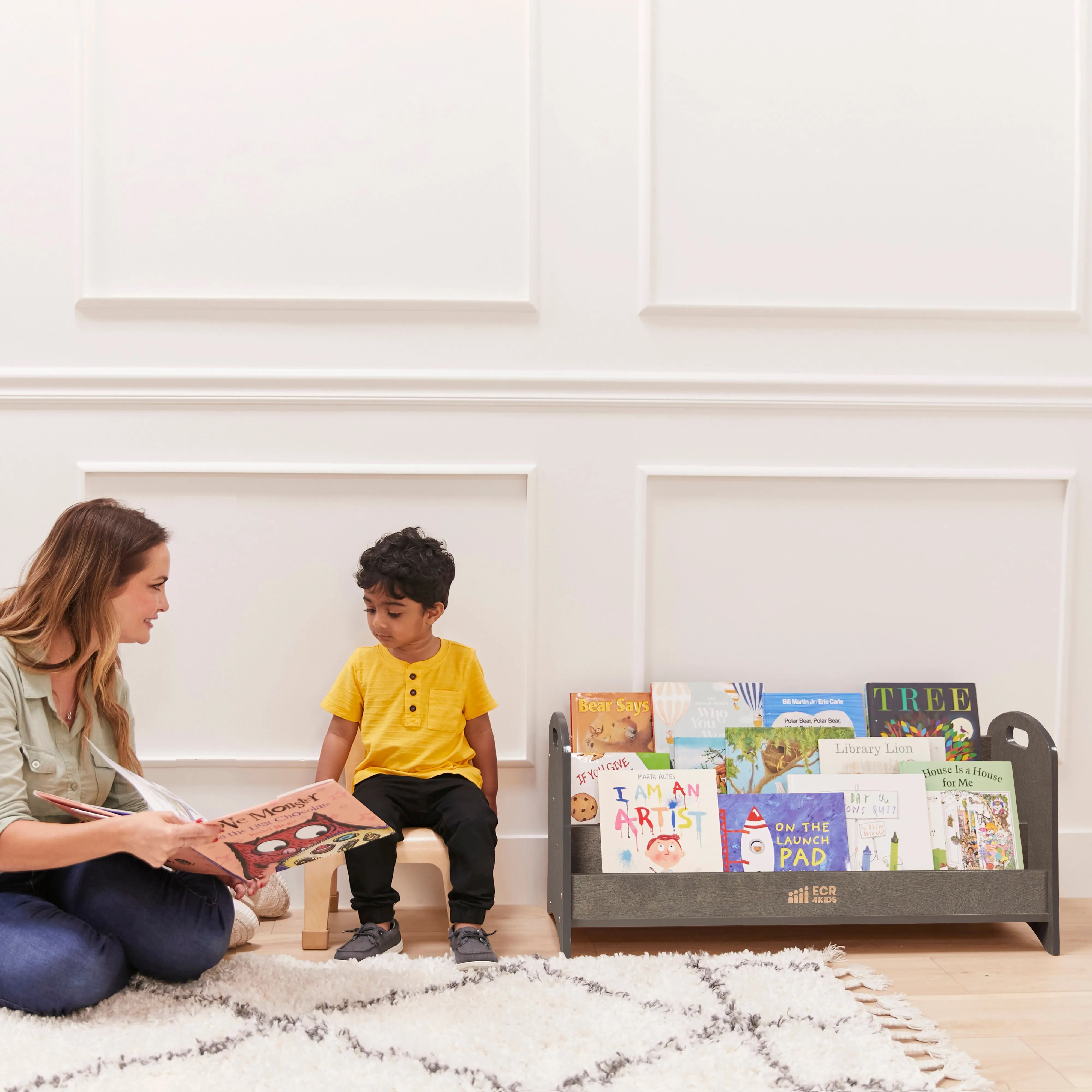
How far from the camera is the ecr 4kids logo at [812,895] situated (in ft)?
5.34

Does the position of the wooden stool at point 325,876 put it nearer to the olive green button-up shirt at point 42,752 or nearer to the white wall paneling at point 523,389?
the olive green button-up shirt at point 42,752

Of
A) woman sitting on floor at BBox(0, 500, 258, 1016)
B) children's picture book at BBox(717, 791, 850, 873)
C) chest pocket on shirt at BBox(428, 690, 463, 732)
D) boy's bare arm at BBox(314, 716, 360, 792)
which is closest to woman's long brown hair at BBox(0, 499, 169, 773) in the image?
woman sitting on floor at BBox(0, 500, 258, 1016)

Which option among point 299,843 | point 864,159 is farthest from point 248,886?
point 864,159

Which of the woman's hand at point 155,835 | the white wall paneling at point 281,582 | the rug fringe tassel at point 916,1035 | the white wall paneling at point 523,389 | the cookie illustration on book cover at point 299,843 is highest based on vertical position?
the white wall paneling at point 523,389

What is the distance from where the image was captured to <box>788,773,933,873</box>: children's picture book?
1.67m

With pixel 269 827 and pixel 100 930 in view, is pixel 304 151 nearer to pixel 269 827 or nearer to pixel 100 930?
pixel 269 827

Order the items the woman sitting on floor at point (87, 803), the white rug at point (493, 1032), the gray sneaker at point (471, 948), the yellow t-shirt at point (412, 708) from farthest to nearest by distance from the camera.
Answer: the yellow t-shirt at point (412, 708) < the gray sneaker at point (471, 948) < the woman sitting on floor at point (87, 803) < the white rug at point (493, 1032)

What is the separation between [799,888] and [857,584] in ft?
2.20

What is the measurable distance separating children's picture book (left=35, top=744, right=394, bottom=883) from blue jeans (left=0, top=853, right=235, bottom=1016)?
2.1 inches

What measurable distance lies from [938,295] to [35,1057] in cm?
210

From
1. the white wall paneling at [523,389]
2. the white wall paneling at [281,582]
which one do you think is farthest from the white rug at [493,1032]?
the white wall paneling at [523,389]

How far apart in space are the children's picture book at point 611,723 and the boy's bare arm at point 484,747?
166 mm

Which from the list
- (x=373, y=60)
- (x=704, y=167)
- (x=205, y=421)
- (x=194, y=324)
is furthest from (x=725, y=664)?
(x=373, y=60)

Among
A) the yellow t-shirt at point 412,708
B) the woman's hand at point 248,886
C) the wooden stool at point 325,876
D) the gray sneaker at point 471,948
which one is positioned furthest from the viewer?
the yellow t-shirt at point 412,708
